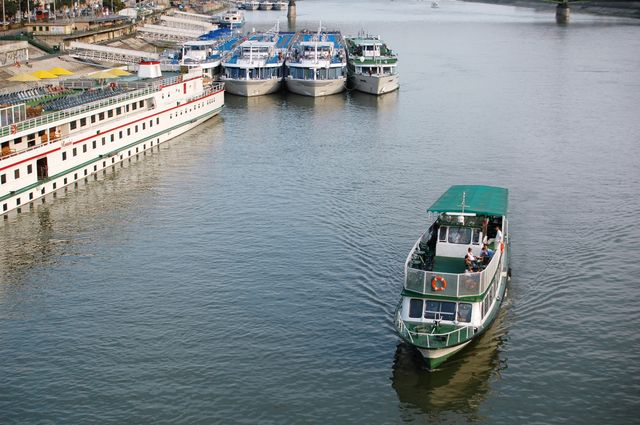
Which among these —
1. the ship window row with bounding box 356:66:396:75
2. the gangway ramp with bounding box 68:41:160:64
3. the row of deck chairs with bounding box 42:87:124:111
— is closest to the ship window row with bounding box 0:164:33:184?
the row of deck chairs with bounding box 42:87:124:111

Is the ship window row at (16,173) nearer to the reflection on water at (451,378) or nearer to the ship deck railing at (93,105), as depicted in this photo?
the ship deck railing at (93,105)

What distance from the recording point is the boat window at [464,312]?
100 ft

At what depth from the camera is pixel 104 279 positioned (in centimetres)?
3788

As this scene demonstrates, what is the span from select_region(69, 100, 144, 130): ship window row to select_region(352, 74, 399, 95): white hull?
99.2ft

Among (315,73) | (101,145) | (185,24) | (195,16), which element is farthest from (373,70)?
(195,16)

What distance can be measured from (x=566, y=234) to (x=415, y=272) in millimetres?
15690

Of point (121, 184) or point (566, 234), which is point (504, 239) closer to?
point (566, 234)

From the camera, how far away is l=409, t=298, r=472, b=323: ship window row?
100 ft

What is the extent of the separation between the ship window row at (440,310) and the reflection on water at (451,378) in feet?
4.03

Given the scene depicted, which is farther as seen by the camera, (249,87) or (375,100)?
(249,87)

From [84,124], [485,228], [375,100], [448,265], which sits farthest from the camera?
[375,100]

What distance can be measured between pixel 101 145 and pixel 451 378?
33875mm

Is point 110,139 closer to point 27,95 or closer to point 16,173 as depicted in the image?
point 27,95

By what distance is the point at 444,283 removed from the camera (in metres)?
30.5
